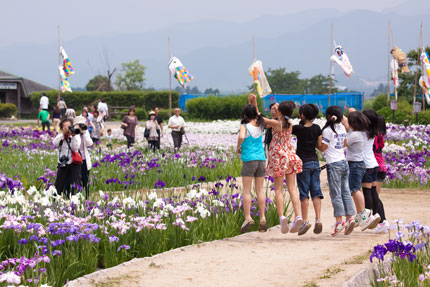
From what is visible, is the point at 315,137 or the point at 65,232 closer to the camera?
the point at 65,232

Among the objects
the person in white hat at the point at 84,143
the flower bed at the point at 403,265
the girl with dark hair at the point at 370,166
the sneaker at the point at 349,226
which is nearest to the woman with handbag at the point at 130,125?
the person in white hat at the point at 84,143

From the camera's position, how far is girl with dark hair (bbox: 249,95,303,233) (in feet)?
25.6

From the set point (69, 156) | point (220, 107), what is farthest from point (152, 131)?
point (220, 107)

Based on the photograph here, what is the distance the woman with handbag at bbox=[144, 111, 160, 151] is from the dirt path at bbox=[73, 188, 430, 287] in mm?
9720

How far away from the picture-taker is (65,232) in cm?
609

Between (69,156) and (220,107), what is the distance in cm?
2863

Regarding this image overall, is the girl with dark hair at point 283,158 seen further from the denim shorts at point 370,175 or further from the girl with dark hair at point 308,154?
the denim shorts at point 370,175

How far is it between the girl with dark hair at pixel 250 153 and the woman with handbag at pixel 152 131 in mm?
9652

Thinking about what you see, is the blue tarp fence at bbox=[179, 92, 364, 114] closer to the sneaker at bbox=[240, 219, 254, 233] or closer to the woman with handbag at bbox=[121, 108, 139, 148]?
the woman with handbag at bbox=[121, 108, 139, 148]

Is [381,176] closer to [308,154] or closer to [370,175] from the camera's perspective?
[370,175]

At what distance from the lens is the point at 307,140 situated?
7.87 meters

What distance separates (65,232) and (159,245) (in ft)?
3.84

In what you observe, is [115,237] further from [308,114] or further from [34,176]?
[34,176]

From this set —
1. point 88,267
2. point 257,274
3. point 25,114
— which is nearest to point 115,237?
point 88,267
